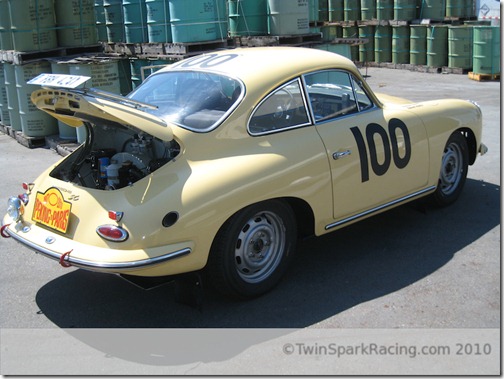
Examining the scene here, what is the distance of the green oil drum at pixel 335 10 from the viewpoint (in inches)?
731

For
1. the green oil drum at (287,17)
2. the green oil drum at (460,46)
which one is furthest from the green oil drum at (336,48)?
the green oil drum at (460,46)

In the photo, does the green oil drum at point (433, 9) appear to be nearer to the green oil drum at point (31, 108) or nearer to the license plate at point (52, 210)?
the green oil drum at point (31, 108)

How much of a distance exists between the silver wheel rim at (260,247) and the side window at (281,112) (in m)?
0.67

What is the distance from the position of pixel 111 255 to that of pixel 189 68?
6.47ft

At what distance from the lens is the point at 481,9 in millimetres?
18125

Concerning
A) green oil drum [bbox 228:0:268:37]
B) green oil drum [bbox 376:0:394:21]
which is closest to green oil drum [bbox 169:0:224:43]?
green oil drum [bbox 228:0:268:37]

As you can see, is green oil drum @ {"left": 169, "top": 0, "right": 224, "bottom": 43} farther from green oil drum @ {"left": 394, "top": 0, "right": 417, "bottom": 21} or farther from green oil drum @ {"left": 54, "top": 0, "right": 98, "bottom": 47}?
green oil drum @ {"left": 394, "top": 0, "right": 417, "bottom": 21}

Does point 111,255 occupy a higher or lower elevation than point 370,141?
lower

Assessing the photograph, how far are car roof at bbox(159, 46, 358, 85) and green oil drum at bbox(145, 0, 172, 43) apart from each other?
171 inches

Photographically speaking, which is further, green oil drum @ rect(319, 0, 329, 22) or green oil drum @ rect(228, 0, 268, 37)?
green oil drum @ rect(319, 0, 329, 22)

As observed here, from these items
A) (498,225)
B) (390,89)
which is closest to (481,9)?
(390,89)

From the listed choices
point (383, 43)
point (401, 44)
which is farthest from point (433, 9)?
point (383, 43)

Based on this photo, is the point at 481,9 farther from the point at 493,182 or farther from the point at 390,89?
the point at 493,182

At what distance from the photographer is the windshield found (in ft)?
14.4
